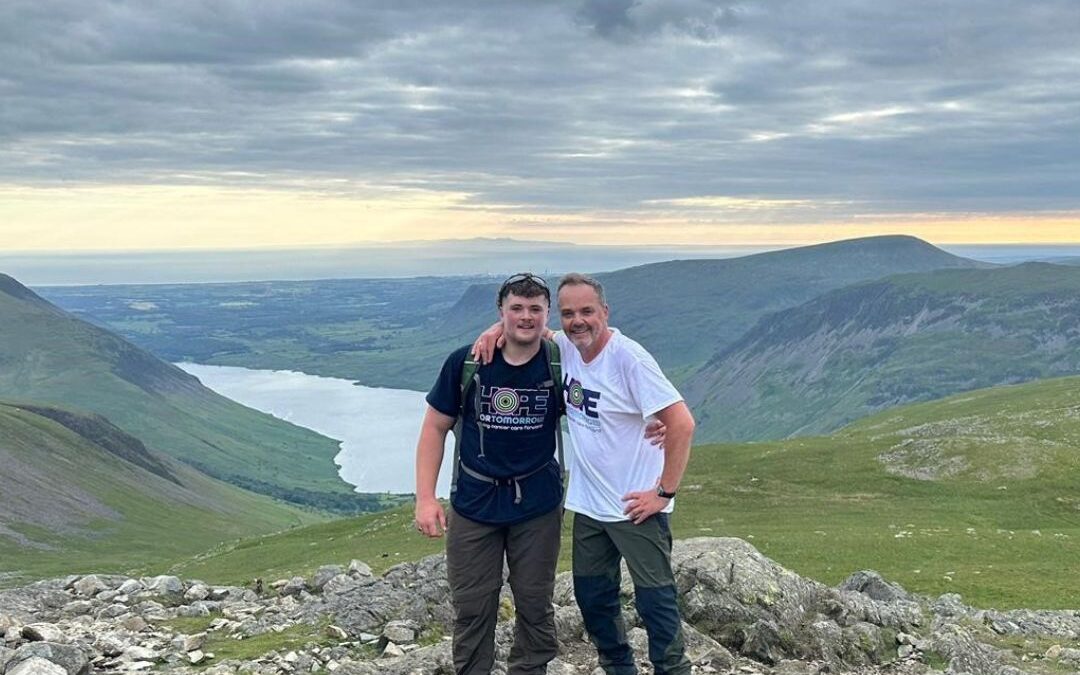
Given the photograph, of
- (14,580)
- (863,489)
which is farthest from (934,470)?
(14,580)

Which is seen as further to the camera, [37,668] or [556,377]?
[37,668]

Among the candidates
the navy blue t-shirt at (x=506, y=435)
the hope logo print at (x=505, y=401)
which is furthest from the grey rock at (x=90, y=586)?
the hope logo print at (x=505, y=401)

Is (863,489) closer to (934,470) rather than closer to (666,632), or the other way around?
(934,470)

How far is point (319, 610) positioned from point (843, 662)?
10522 millimetres

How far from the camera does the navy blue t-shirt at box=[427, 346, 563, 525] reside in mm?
11172

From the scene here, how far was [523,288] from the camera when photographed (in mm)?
11000

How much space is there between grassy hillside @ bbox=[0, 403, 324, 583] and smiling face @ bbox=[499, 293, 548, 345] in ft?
330

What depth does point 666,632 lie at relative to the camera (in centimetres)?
1169

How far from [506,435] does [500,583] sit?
6.88 ft

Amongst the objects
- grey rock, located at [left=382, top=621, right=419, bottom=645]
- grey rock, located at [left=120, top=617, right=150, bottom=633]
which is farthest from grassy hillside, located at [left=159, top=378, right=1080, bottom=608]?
grey rock, located at [left=120, top=617, right=150, bottom=633]

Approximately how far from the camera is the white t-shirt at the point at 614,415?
36.3 feet

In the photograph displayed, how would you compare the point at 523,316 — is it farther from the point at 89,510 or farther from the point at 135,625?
the point at 89,510

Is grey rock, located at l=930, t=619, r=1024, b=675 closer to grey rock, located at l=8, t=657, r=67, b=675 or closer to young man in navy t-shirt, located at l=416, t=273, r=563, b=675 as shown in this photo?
young man in navy t-shirt, located at l=416, t=273, r=563, b=675

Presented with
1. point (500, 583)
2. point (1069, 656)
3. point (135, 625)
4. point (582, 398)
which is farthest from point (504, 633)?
point (1069, 656)
